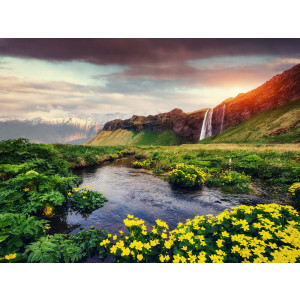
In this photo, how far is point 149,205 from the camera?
298 inches

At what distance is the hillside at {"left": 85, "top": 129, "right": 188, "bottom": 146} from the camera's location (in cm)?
11399

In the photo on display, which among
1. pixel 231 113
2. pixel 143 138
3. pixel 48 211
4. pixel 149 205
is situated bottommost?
pixel 143 138

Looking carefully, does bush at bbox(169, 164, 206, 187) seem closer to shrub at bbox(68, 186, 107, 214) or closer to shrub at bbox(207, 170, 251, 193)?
shrub at bbox(207, 170, 251, 193)

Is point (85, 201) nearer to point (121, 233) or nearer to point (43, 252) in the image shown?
point (121, 233)

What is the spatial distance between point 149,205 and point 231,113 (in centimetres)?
9819

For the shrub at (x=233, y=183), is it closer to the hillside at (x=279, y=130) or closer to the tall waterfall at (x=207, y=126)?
the hillside at (x=279, y=130)

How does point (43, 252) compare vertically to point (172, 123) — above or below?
below

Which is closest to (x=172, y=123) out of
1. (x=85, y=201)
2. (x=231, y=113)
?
(x=231, y=113)

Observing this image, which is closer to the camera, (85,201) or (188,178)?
(85,201)

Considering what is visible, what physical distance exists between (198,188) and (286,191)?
4646 millimetres

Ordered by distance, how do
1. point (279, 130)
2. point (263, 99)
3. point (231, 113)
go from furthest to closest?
point (231, 113) → point (263, 99) → point (279, 130)
